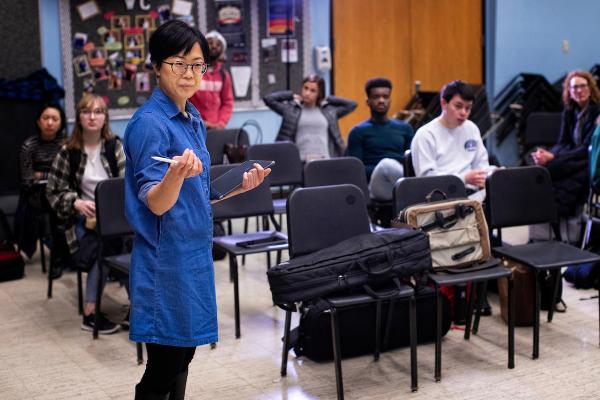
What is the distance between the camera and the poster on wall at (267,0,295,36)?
7.41 m

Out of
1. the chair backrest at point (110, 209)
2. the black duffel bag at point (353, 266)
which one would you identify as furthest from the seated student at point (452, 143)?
the chair backrest at point (110, 209)

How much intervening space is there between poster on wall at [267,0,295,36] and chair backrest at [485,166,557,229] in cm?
393

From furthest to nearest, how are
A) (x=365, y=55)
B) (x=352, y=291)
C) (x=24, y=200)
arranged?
(x=365, y=55)
(x=24, y=200)
(x=352, y=291)

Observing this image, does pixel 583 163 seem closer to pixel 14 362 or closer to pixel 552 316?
pixel 552 316

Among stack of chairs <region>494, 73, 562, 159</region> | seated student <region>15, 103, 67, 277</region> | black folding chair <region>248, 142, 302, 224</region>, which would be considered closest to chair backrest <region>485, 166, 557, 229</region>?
black folding chair <region>248, 142, 302, 224</region>

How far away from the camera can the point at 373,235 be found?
323cm

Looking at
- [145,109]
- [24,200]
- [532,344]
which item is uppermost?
[145,109]

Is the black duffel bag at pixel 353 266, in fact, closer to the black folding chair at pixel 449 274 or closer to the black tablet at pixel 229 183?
the black folding chair at pixel 449 274

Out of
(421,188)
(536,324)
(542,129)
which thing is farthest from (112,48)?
(536,324)

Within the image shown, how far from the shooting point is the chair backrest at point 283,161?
16.8 ft

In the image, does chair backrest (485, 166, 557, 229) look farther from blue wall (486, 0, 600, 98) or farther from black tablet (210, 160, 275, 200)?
blue wall (486, 0, 600, 98)

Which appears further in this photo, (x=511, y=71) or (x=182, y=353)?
(x=511, y=71)

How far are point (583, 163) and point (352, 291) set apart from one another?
9.45ft

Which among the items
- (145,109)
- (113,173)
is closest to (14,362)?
(113,173)
